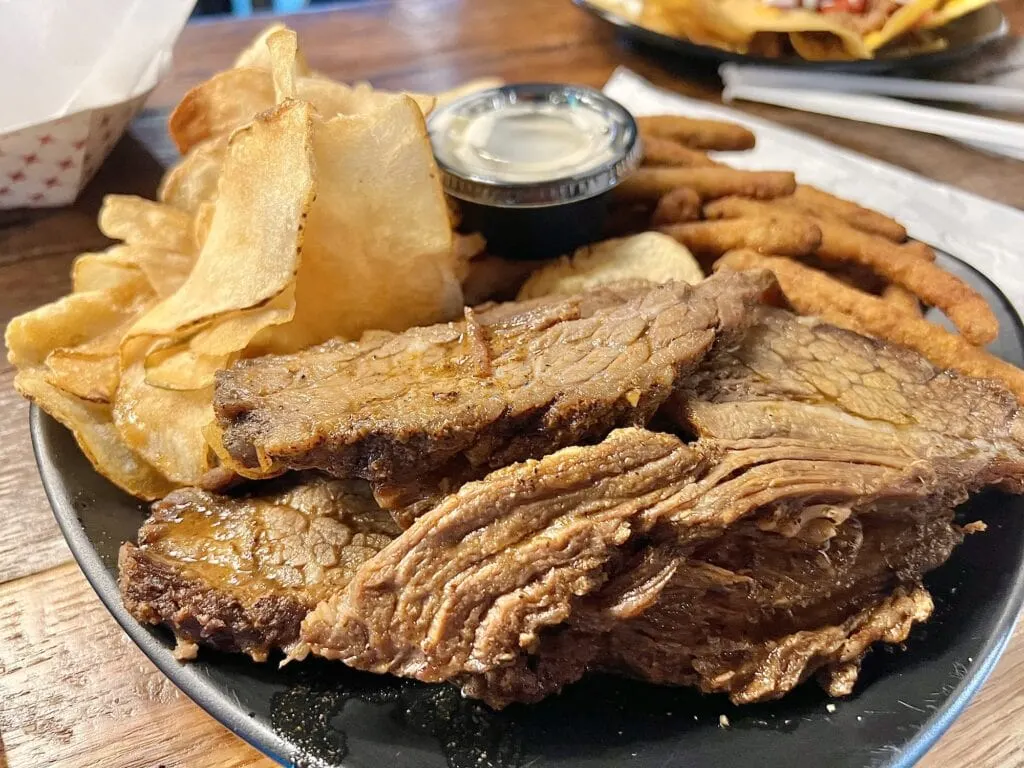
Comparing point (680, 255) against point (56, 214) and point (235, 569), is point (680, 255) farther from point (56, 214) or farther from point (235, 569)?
point (56, 214)

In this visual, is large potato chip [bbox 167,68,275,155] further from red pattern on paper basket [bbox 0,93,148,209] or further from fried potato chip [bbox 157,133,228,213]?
red pattern on paper basket [bbox 0,93,148,209]

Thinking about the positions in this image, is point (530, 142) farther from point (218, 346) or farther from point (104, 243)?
point (104, 243)

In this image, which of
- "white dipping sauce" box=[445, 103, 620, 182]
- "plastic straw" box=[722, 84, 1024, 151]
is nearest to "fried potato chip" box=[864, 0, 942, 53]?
"plastic straw" box=[722, 84, 1024, 151]

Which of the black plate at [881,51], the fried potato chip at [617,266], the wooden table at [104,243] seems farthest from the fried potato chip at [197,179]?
the black plate at [881,51]

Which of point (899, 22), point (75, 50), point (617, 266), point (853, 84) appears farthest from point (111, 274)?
point (899, 22)

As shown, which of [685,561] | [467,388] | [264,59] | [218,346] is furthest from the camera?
[264,59]
